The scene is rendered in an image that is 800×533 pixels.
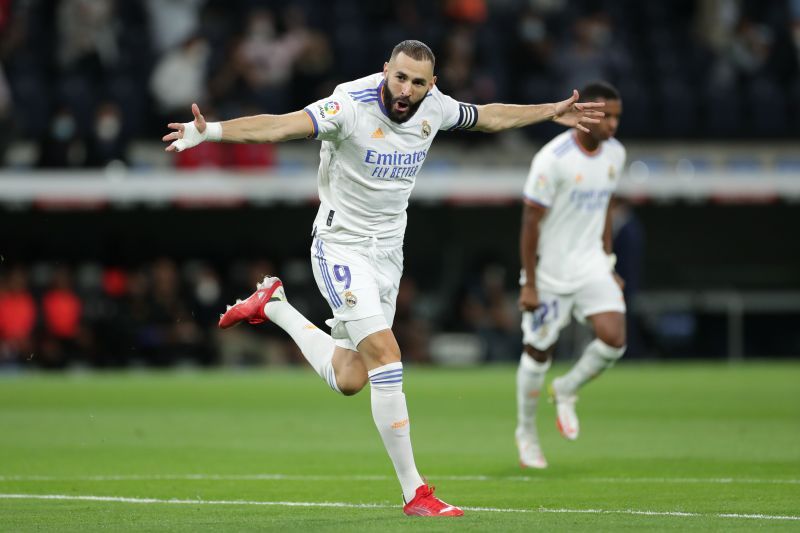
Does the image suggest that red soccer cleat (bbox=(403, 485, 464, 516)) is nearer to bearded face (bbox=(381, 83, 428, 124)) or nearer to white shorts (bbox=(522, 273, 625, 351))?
bearded face (bbox=(381, 83, 428, 124))

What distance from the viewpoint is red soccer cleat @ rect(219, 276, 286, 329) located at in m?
9.77

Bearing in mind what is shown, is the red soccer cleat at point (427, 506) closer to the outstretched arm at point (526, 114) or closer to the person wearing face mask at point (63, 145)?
the outstretched arm at point (526, 114)

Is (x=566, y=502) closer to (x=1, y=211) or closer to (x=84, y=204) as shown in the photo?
(x=84, y=204)

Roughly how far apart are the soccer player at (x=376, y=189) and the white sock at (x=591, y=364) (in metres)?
2.35

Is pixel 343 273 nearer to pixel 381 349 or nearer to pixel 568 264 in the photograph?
pixel 381 349

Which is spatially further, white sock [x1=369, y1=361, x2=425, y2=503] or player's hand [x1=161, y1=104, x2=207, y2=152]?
white sock [x1=369, y1=361, x2=425, y2=503]

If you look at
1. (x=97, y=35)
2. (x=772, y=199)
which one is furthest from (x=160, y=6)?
(x=772, y=199)

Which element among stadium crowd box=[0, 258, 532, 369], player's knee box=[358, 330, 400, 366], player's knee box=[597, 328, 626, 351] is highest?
player's knee box=[358, 330, 400, 366]

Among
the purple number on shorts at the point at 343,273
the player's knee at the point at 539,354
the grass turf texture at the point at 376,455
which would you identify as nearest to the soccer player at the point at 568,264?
the player's knee at the point at 539,354

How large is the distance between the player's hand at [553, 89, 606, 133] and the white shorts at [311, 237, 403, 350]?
50.1 inches

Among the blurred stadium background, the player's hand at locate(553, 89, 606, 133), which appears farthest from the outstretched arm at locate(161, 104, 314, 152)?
the blurred stadium background

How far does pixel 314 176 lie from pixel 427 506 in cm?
1472

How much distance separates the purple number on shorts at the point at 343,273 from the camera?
830 cm

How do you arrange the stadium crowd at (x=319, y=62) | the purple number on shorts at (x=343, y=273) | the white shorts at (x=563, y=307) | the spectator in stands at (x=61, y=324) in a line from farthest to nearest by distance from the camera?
the stadium crowd at (x=319, y=62) → the spectator in stands at (x=61, y=324) → the white shorts at (x=563, y=307) → the purple number on shorts at (x=343, y=273)
